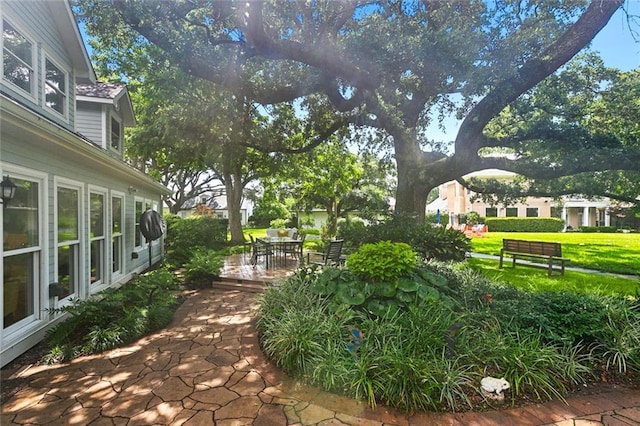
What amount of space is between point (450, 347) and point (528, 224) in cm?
3015

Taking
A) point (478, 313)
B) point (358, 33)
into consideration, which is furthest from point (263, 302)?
point (358, 33)

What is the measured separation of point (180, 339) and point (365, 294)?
2767mm

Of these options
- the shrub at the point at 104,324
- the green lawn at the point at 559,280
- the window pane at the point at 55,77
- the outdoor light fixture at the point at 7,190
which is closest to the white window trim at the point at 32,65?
the window pane at the point at 55,77

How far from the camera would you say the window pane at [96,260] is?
6623mm

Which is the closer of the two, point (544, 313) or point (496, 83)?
point (544, 313)

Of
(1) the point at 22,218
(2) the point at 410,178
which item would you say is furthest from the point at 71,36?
(2) the point at 410,178

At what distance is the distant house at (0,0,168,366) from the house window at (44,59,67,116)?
0.02 meters

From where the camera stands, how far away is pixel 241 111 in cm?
1088

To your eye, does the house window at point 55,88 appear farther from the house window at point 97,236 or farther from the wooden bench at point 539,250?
the wooden bench at point 539,250

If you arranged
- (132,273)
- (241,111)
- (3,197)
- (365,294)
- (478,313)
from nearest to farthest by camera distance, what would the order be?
(3,197), (478,313), (365,294), (132,273), (241,111)

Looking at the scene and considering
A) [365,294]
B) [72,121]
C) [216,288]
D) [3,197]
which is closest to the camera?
[3,197]

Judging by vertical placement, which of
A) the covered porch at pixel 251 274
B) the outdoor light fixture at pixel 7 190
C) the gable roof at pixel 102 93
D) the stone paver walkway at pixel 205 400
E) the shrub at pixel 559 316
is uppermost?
the gable roof at pixel 102 93

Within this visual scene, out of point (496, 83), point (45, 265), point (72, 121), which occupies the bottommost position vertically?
point (45, 265)

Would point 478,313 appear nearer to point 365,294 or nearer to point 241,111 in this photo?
point 365,294
